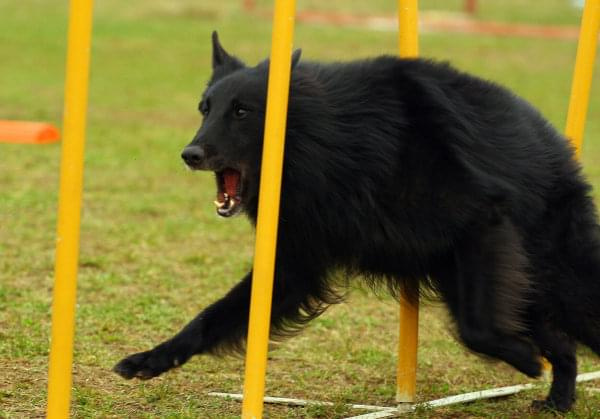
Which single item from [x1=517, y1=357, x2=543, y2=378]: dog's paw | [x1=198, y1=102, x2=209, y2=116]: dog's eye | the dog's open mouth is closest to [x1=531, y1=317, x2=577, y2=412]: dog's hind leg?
[x1=517, y1=357, x2=543, y2=378]: dog's paw

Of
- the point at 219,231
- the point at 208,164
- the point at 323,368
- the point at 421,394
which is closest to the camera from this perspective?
the point at 208,164

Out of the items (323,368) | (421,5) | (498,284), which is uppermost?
(421,5)

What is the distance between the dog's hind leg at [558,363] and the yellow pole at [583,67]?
749mm

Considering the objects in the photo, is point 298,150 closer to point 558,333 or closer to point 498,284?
point 498,284

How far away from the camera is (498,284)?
12.6 feet

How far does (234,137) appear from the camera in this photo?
3770mm

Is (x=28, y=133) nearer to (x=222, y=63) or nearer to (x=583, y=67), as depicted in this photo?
(x=222, y=63)

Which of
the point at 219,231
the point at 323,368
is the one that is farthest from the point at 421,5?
the point at 323,368

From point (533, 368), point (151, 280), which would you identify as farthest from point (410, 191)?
point (151, 280)

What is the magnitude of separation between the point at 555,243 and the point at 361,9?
839 inches

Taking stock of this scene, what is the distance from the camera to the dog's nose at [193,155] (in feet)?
12.0

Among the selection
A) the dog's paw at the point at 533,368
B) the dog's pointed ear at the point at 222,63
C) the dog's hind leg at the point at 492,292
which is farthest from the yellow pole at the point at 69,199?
the dog's paw at the point at 533,368

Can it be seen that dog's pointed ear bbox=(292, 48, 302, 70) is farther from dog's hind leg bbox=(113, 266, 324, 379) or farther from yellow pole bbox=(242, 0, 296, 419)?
dog's hind leg bbox=(113, 266, 324, 379)

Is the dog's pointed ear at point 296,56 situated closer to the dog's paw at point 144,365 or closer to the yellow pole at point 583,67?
the dog's paw at point 144,365
